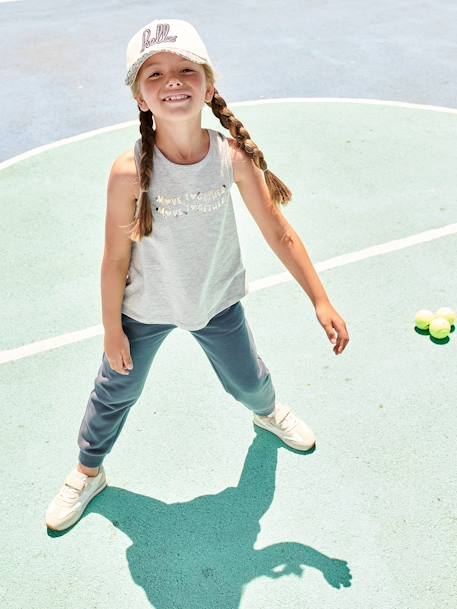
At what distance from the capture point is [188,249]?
302 centimetres

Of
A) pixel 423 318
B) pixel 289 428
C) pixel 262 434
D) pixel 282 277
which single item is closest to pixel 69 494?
pixel 262 434

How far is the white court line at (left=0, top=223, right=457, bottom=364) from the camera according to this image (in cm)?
484

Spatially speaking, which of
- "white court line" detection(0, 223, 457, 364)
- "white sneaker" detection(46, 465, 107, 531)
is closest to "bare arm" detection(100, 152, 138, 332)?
"white sneaker" detection(46, 465, 107, 531)

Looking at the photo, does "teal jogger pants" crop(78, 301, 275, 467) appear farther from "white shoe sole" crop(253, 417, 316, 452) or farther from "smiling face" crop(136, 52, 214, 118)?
"smiling face" crop(136, 52, 214, 118)

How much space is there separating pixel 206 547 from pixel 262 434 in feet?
2.72

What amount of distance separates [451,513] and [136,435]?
184cm

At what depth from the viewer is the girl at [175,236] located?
274cm

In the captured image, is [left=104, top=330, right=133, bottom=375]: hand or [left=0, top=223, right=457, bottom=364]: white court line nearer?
[left=104, top=330, right=133, bottom=375]: hand

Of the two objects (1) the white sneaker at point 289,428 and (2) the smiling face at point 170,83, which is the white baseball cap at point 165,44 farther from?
(1) the white sneaker at point 289,428

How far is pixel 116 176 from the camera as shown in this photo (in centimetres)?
279

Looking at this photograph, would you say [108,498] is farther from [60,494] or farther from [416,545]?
[416,545]

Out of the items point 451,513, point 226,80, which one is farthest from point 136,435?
point 226,80

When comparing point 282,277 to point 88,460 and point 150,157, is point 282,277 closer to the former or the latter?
point 88,460

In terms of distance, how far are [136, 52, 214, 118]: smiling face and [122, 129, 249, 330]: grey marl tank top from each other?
0.68 ft
